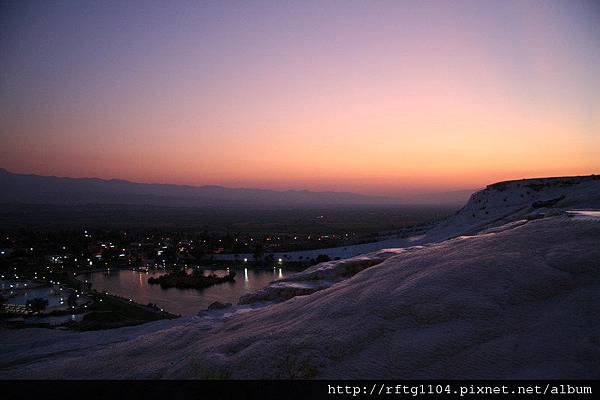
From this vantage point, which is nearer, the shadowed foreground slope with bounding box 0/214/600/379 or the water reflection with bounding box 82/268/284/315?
the shadowed foreground slope with bounding box 0/214/600/379

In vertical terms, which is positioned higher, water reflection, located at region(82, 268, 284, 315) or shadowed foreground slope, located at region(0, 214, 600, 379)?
shadowed foreground slope, located at region(0, 214, 600, 379)

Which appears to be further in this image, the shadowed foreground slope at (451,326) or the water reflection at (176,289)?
the water reflection at (176,289)

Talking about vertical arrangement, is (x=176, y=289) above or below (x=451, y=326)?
below

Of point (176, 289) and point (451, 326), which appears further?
point (176, 289)
